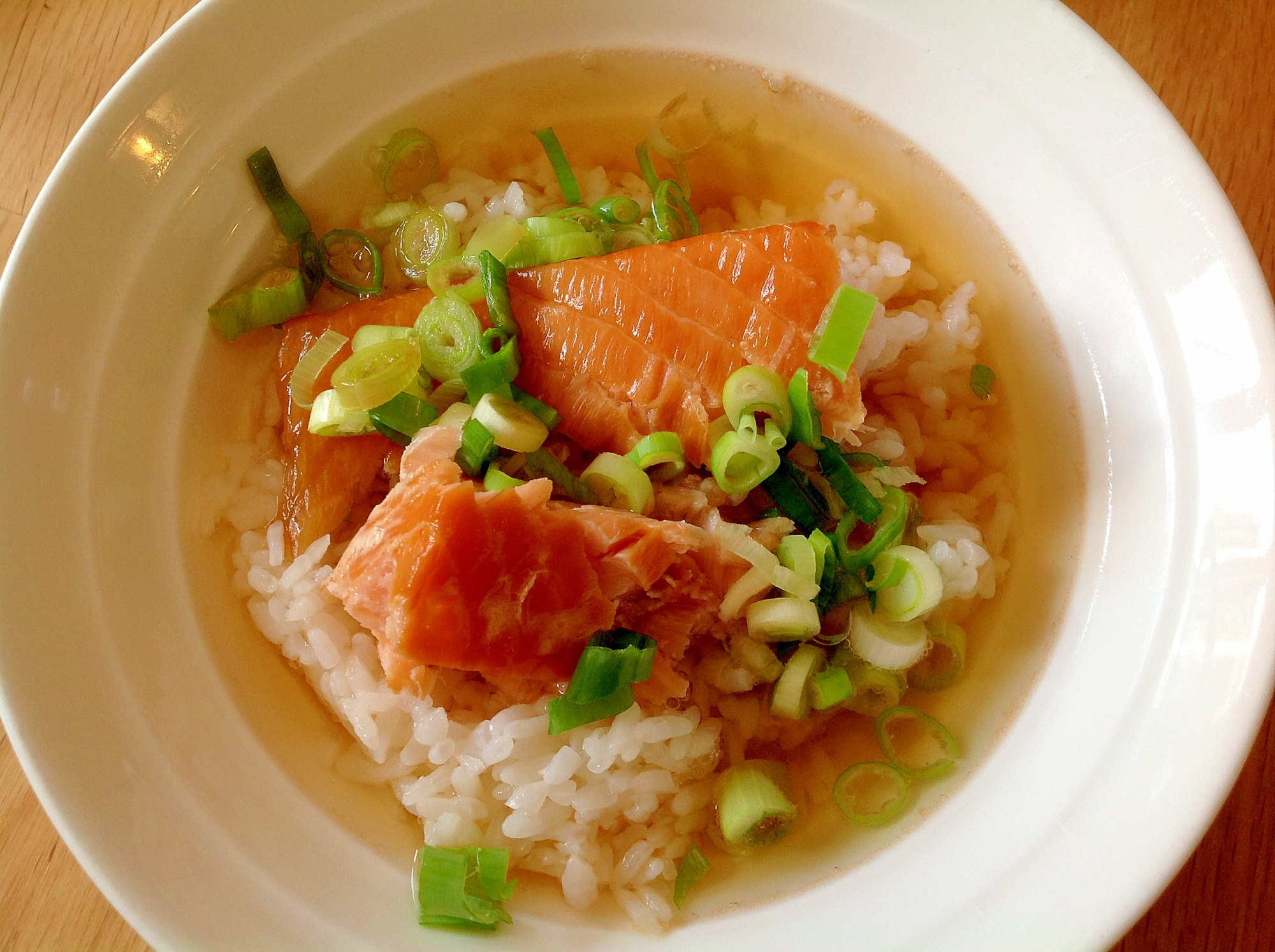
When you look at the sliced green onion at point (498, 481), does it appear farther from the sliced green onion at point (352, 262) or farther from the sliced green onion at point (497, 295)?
the sliced green onion at point (352, 262)

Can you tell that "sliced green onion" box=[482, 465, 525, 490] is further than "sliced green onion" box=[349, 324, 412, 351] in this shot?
No

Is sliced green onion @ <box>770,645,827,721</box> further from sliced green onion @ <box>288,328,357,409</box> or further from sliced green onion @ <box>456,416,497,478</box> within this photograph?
sliced green onion @ <box>288,328,357,409</box>

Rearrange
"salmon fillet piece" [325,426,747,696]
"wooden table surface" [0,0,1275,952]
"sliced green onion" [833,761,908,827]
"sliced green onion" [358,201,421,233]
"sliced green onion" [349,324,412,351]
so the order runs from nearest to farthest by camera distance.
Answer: "salmon fillet piece" [325,426,747,696] < "wooden table surface" [0,0,1275,952] < "sliced green onion" [833,761,908,827] < "sliced green onion" [349,324,412,351] < "sliced green onion" [358,201,421,233]

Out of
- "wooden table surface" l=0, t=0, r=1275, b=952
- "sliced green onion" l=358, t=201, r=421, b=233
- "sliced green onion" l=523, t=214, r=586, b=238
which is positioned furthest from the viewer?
"sliced green onion" l=358, t=201, r=421, b=233

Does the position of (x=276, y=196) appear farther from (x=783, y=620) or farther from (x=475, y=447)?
(x=783, y=620)

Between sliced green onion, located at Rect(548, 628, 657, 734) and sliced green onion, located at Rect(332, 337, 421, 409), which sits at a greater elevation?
sliced green onion, located at Rect(332, 337, 421, 409)

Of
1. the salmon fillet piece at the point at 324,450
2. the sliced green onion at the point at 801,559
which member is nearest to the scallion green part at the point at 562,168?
the salmon fillet piece at the point at 324,450

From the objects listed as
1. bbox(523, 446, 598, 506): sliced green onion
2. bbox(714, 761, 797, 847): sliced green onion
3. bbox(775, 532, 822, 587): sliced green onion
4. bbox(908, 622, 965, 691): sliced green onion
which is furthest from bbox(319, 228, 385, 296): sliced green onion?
bbox(908, 622, 965, 691): sliced green onion
